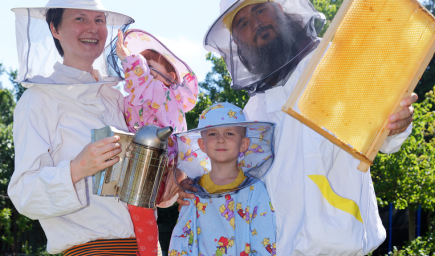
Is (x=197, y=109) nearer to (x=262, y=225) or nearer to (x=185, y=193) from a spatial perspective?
(x=185, y=193)

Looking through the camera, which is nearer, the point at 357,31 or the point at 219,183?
the point at 357,31

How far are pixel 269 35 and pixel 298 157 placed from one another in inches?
33.2

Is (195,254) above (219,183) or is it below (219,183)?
below

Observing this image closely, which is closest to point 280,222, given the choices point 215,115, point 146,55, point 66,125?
point 215,115

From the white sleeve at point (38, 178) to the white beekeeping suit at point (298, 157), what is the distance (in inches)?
46.1

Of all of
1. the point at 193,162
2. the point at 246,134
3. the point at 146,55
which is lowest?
the point at 193,162

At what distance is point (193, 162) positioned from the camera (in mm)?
2951

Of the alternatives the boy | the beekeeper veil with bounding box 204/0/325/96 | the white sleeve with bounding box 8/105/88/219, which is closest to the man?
the beekeeper veil with bounding box 204/0/325/96

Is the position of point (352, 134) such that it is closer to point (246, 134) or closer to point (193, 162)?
point (246, 134)

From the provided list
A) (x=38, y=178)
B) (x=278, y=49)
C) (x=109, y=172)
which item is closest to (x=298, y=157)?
(x=278, y=49)

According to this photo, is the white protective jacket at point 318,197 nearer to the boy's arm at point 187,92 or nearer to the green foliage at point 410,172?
the boy's arm at point 187,92

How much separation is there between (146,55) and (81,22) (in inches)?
24.0

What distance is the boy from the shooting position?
8.09ft

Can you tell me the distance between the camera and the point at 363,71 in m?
2.03
